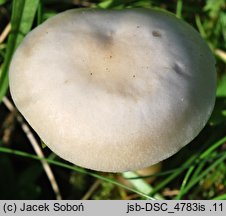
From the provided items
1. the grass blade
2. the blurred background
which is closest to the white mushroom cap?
the grass blade

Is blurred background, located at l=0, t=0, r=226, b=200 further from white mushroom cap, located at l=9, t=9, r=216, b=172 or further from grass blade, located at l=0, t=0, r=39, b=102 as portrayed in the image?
white mushroom cap, located at l=9, t=9, r=216, b=172

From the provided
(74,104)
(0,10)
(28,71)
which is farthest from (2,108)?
(74,104)

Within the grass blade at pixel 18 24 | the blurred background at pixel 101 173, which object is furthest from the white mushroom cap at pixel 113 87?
the blurred background at pixel 101 173

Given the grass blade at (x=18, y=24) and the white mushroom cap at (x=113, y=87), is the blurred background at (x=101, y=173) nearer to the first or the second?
the grass blade at (x=18, y=24)

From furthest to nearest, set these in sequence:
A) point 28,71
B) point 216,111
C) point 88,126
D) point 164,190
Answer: point 164,190 < point 216,111 < point 28,71 < point 88,126

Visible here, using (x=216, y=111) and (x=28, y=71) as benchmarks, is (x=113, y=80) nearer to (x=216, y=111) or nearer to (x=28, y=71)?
(x=28, y=71)
